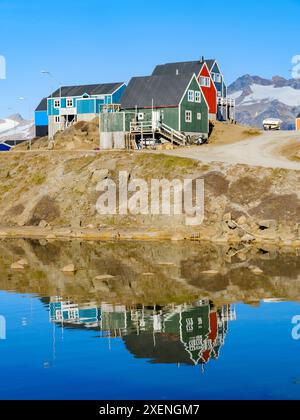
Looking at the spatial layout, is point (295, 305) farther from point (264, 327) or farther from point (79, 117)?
point (79, 117)

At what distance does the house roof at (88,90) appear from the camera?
131 metres

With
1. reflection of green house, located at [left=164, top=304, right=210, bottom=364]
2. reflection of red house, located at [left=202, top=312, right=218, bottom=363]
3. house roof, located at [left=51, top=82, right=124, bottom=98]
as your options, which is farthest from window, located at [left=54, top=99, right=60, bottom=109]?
reflection of red house, located at [left=202, top=312, right=218, bottom=363]

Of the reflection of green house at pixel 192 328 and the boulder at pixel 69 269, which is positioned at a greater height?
the boulder at pixel 69 269

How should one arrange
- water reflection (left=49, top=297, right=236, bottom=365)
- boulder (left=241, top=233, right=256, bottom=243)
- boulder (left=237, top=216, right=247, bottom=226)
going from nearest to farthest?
water reflection (left=49, top=297, right=236, bottom=365)
boulder (left=241, top=233, right=256, bottom=243)
boulder (left=237, top=216, right=247, bottom=226)

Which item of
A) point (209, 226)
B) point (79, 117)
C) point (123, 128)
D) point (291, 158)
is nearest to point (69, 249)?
point (209, 226)

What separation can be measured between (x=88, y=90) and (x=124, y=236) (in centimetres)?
6289

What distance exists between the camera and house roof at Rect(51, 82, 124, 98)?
430ft

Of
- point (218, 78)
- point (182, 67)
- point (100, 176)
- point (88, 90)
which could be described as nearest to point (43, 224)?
point (100, 176)

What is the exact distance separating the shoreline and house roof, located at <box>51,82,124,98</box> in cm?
5356

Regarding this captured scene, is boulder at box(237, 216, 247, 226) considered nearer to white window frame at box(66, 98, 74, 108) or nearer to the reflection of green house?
the reflection of green house

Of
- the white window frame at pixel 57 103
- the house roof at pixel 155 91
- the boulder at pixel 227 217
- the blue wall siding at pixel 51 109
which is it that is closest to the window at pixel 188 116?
the house roof at pixel 155 91

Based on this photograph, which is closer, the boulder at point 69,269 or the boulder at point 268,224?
the boulder at point 69,269

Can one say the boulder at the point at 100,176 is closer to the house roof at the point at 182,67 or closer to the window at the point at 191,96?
the window at the point at 191,96

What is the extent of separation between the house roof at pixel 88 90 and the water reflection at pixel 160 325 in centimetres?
8881
